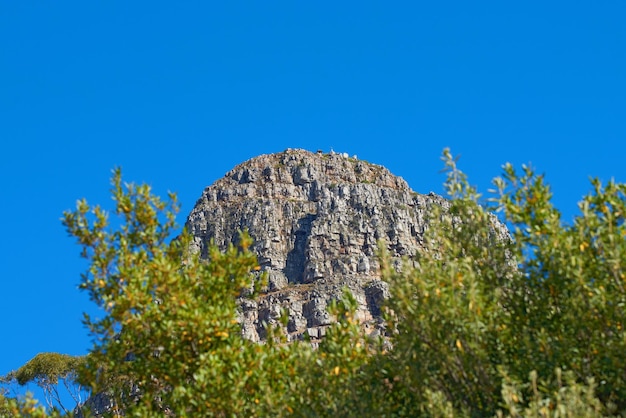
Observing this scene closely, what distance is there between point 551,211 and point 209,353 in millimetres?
7336

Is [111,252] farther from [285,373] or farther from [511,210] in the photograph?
[511,210]

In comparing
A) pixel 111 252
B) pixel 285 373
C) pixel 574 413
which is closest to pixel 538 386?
pixel 574 413

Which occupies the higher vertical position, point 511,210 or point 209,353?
point 511,210

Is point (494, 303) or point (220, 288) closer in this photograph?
point (494, 303)

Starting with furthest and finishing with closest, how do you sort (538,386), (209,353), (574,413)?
1. (209,353)
2. (538,386)
3. (574,413)

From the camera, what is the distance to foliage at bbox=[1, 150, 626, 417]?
14.9 metres

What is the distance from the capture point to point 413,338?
52.4 ft

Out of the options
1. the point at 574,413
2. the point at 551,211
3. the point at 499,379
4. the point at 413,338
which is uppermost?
the point at 551,211

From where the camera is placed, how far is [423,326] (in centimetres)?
1523

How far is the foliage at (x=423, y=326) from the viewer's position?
1493cm

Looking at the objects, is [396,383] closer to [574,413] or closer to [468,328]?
[468,328]

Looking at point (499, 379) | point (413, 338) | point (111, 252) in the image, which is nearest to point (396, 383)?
point (413, 338)

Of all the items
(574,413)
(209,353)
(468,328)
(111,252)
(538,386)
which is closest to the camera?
(574,413)

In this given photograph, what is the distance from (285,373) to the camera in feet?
58.9
